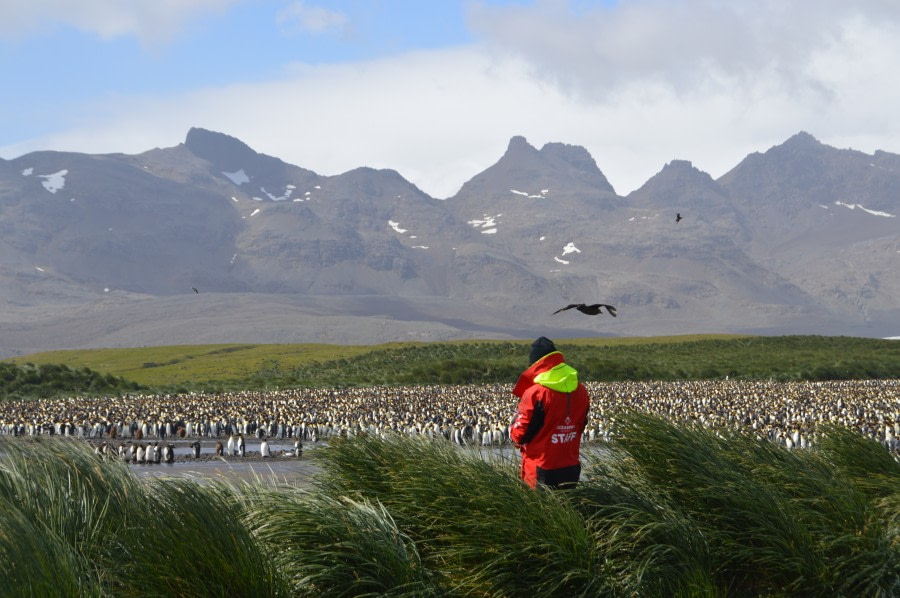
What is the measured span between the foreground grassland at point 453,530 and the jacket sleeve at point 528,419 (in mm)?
372

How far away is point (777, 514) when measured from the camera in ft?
29.5

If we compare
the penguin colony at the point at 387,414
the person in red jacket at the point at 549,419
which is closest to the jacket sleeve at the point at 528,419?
the person in red jacket at the point at 549,419

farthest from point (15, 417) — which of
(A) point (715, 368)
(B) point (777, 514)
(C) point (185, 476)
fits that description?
(A) point (715, 368)

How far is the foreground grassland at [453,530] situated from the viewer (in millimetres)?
7891

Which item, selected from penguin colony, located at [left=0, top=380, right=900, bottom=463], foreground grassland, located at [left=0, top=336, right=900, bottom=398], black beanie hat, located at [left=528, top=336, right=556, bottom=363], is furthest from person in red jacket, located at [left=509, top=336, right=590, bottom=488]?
foreground grassland, located at [left=0, top=336, right=900, bottom=398]

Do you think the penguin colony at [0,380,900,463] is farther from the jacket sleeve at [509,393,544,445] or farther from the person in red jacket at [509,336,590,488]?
the jacket sleeve at [509,393,544,445]

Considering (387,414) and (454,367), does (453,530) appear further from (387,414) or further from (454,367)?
(454,367)

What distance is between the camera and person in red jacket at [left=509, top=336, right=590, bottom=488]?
930cm

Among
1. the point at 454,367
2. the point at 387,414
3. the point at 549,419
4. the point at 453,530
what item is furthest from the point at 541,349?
the point at 454,367

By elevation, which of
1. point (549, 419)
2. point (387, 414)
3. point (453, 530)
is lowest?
point (387, 414)

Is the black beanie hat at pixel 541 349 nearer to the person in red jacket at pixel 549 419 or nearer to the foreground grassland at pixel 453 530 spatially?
the person in red jacket at pixel 549 419

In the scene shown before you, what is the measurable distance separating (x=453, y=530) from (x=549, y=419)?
1.32 meters

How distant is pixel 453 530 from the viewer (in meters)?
8.89

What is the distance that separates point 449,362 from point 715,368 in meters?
22.5
